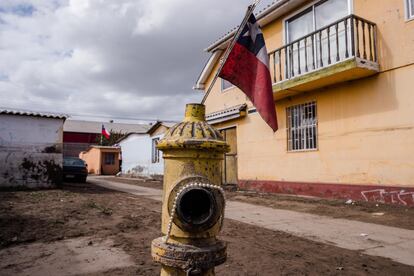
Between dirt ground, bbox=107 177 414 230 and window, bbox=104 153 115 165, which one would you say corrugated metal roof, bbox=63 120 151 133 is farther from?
dirt ground, bbox=107 177 414 230

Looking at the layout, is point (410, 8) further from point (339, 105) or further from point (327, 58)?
point (339, 105)

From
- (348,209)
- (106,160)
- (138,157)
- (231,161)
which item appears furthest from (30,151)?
(106,160)

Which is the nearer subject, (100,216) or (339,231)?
(339,231)

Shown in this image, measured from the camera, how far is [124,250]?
4.87m

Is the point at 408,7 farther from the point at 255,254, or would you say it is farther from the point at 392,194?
the point at 255,254

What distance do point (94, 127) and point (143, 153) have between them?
32999mm

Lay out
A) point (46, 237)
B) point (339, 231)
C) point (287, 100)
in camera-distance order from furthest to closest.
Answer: point (287, 100) → point (339, 231) → point (46, 237)

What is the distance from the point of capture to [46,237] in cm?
575

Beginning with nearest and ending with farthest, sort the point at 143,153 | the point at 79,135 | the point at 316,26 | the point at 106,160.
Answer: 1. the point at 316,26
2. the point at 143,153
3. the point at 106,160
4. the point at 79,135

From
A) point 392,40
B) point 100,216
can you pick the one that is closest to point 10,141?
point 100,216

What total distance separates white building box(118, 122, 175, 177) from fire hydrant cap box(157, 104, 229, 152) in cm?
1961

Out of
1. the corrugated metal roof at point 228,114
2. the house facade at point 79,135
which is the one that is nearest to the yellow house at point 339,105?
the corrugated metal roof at point 228,114

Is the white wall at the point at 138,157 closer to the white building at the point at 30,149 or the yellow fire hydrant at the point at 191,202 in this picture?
the white building at the point at 30,149

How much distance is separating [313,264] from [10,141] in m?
12.4
